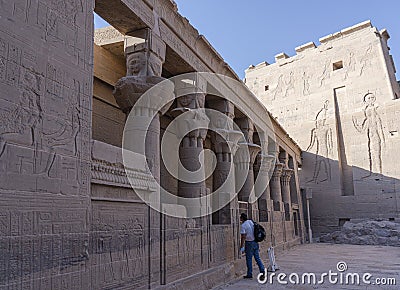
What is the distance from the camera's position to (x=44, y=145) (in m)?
3.39

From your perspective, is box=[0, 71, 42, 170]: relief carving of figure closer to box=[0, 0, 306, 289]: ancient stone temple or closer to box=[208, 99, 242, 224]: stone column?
box=[0, 0, 306, 289]: ancient stone temple

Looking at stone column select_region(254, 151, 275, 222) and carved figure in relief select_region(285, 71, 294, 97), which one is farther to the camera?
carved figure in relief select_region(285, 71, 294, 97)

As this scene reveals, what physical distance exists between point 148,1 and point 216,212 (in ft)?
14.6

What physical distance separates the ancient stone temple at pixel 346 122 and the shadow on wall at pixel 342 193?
33 millimetres

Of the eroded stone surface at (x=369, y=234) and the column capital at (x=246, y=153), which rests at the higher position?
the column capital at (x=246, y=153)

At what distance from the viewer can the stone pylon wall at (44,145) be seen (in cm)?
303

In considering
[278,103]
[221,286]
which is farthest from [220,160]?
[278,103]

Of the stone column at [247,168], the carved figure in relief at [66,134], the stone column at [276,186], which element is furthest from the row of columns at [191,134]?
the carved figure in relief at [66,134]

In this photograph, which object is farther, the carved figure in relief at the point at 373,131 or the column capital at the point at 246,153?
the carved figure in relief at the point at 373,131

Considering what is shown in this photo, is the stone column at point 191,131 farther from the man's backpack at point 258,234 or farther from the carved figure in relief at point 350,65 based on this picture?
the carved figure in relief at point 350,65

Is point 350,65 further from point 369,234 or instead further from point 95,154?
point 95,154

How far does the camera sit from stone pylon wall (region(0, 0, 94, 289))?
119 inches
